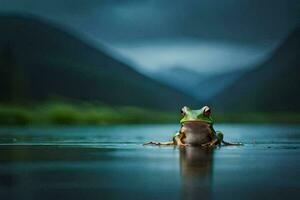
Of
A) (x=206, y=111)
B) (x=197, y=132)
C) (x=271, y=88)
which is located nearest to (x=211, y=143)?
(x=197, y=132)

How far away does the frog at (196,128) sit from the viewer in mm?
22391

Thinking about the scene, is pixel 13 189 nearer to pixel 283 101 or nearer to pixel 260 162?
pixel 260 162

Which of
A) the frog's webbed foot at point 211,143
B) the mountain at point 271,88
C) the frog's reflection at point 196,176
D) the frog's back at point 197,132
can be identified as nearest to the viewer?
the frog's reflection at point 196,176

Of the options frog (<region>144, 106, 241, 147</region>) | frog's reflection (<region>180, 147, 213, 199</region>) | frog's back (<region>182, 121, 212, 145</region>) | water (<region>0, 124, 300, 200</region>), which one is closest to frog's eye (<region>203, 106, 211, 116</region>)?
frog (<region>144, 106, 241, 147</region>)

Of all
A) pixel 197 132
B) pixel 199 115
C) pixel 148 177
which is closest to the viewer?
pixel 148 177

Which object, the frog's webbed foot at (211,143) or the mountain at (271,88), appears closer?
the frog's webbed foot at (211,143)

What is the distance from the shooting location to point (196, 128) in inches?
891

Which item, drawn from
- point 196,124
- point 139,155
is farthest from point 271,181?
point 196,124

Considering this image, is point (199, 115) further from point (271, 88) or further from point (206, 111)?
point (271, 88)

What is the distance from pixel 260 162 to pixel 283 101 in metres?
161

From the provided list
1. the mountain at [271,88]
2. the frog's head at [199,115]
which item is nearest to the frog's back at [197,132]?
the frog's head at [199,115]

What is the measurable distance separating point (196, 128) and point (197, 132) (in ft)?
1.35

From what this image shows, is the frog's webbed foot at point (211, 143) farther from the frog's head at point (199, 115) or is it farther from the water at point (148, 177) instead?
the water at point (148, 177)

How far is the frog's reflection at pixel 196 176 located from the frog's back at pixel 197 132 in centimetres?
479
